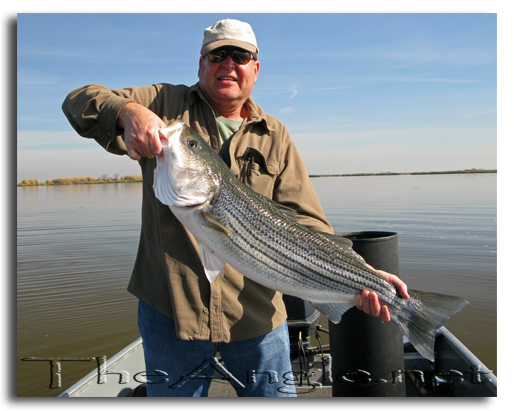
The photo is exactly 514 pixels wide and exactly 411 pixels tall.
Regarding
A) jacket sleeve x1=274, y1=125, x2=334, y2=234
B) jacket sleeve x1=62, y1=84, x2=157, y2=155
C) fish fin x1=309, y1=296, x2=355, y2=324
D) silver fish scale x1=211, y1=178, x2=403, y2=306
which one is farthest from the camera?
jacket sleeve x1=274, y1=125, x2=334, y2=234

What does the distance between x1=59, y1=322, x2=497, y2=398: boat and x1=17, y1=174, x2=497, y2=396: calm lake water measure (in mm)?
490

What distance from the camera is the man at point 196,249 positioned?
2592mm

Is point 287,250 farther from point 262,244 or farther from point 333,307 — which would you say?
point 333,307

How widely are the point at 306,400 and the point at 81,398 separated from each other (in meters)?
1.78

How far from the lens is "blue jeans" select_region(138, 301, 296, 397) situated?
2.63m

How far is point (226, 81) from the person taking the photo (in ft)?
9.02

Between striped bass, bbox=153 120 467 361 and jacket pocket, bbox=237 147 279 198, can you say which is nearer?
striped bass, bbox=153 120 467 361

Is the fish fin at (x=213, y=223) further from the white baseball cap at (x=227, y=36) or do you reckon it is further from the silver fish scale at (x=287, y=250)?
the white baseball cap at (x=227, y=36)

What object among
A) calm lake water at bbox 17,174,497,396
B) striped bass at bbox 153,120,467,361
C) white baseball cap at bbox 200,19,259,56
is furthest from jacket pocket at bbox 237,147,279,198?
calm lake water at bbox 17,174,497,396

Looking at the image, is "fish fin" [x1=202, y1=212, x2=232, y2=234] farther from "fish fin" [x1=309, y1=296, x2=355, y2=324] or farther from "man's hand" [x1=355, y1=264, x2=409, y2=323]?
"man's hand" [x1=355, y1=264, x2=409, y2=323]

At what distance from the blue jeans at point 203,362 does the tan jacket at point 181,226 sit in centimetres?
9

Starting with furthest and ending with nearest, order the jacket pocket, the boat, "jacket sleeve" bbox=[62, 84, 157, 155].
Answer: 1. the boat
2. the jacket pocket
3. "jacket sleeve" bbox=[62, 84, 157, 155]

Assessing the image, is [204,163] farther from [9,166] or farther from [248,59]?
[9,166]

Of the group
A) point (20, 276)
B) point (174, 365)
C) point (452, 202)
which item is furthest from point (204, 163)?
point (452, 202)
